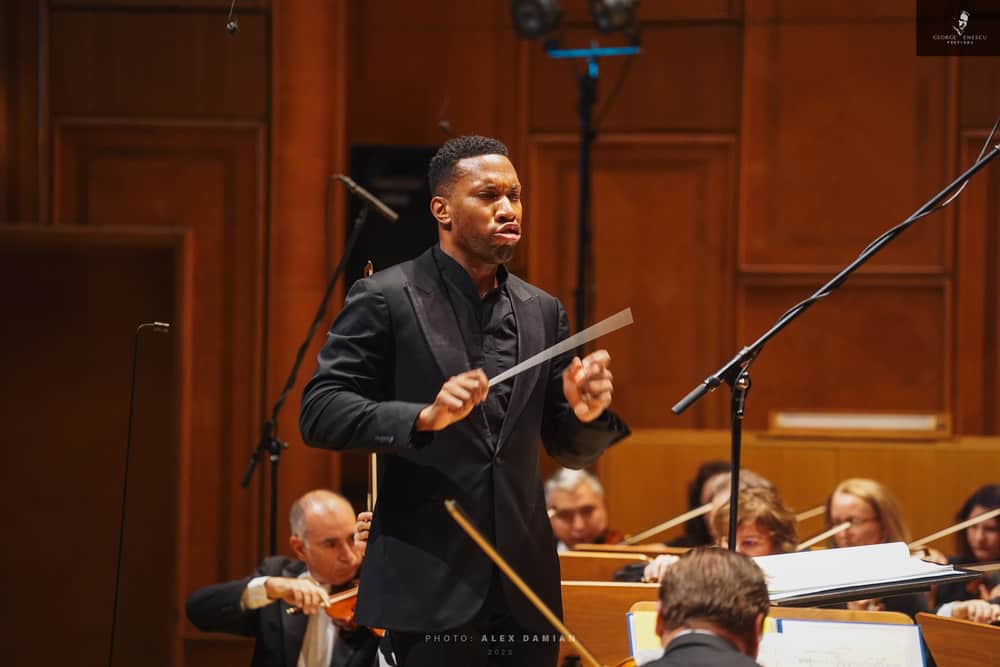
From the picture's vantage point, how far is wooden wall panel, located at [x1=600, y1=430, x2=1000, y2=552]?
5.00 m

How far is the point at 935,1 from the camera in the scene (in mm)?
4891

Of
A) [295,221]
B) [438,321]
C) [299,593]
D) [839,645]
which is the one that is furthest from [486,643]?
[295,221]

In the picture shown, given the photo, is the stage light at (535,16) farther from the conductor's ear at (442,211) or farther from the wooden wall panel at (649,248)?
the conductor's ear at (442,211)

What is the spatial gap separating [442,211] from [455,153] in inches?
4.1

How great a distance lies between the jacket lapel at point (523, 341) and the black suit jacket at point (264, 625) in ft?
3.74

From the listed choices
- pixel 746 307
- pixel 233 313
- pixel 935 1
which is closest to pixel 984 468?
pixel 746 307

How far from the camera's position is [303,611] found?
2895mm

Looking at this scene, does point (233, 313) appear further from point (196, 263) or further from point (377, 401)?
point (377, 401)

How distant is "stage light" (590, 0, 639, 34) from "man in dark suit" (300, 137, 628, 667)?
8.93 ft

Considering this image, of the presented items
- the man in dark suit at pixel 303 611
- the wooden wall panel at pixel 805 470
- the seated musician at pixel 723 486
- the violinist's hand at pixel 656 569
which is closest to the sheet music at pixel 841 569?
the violinist's hand at pixel 656 569

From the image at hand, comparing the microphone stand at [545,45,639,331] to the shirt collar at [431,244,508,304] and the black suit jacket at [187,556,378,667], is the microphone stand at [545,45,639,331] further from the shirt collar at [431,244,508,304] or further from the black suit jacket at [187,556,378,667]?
the shirt collar at [431,244,508,304]

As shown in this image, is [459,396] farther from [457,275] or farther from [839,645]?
[839,645]

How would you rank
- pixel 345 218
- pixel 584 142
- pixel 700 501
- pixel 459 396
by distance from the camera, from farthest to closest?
pixel 345 218 < pixel 584 142 < pixel 700 501 < pixel 459 396

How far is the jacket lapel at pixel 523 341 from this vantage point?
206 centimetres
